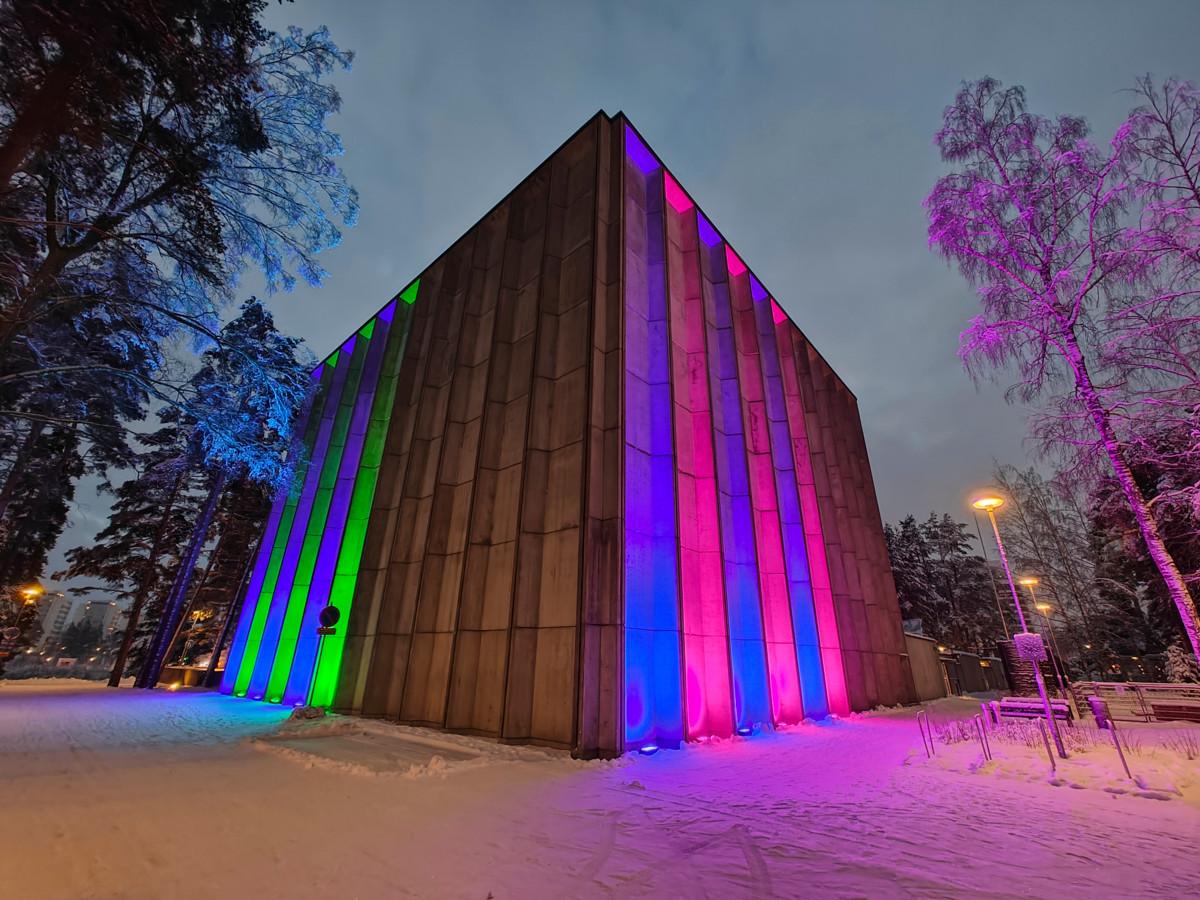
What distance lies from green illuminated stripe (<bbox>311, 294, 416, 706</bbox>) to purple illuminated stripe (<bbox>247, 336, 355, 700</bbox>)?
3795 mm

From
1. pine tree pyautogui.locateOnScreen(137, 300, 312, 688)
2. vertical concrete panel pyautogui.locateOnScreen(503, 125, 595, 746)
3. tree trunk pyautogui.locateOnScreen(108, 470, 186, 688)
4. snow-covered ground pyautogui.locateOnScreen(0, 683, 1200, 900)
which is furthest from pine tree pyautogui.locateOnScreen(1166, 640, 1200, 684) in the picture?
tree trunk pyautogui.locateOnScreen(108, 470, 186, 688)

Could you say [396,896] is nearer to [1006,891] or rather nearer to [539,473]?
[1006,891]

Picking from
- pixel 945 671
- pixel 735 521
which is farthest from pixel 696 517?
pixel 945 671

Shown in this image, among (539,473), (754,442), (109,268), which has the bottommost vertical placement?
(539,473)

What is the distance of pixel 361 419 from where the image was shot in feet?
64.7

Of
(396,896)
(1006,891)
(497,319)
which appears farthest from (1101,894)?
(497,319)

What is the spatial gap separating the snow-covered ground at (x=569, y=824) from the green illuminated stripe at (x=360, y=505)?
6.26 metres

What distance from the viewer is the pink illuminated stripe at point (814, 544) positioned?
15.1 meters

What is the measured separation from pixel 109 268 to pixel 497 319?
28.9ft

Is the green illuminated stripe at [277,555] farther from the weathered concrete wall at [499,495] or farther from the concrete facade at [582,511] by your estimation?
the weathered concrete wall at [499,495]

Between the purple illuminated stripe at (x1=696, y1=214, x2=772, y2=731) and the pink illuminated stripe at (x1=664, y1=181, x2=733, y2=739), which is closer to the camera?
the pink illuminated stripe at (x1=664, y1=181, x2=733, y2=739)

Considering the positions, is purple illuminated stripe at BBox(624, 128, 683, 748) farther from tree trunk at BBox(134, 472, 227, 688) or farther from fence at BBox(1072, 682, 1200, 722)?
tree trunk at BBox(134, 472, 227, 688)

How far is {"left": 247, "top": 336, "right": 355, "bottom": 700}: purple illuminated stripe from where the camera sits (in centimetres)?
1800

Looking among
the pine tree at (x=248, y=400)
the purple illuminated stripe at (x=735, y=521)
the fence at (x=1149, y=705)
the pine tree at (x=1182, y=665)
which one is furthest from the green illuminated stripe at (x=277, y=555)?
the pine tree at (x=1182, y=665)
